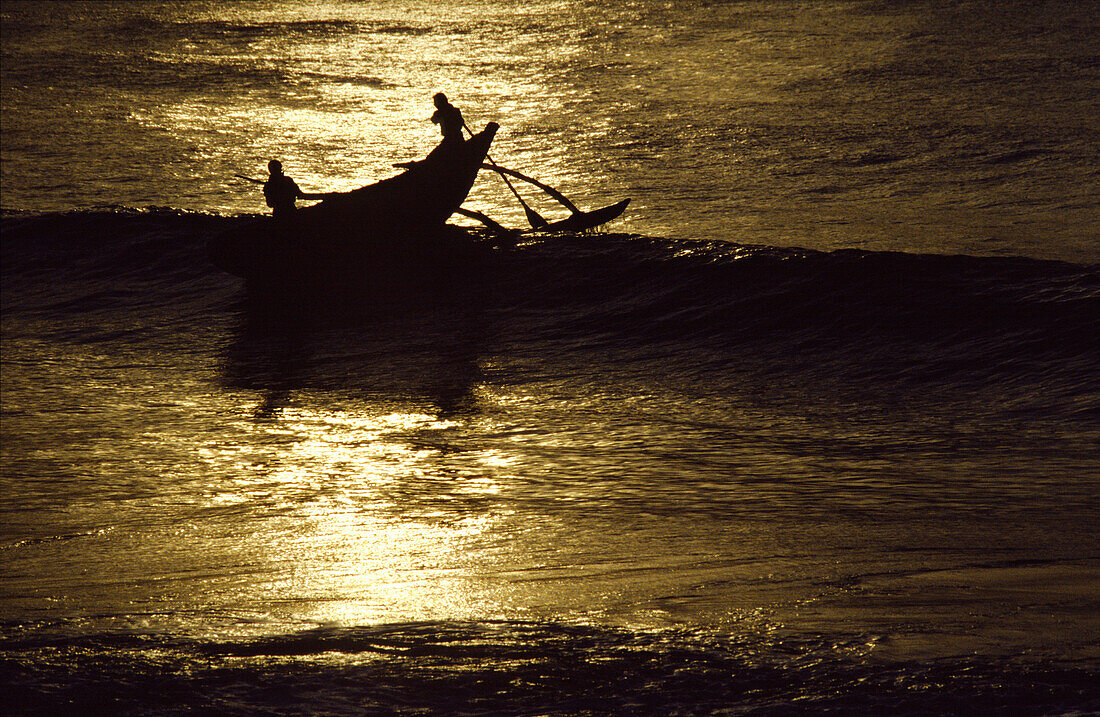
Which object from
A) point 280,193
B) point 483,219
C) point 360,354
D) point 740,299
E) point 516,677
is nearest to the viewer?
point 516,677

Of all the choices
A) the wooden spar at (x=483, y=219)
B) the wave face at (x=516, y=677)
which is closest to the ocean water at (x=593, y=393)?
the wave face at (x=516, y=677)

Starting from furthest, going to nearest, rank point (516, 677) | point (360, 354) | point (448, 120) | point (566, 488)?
point (448, 120) < point (360, 354) < point (566, 488) < point (516, 677)

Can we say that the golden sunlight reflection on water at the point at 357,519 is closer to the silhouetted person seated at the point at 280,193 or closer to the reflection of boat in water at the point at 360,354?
the reflection of boat in water at the point at 360,354

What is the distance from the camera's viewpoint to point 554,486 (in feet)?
21.2

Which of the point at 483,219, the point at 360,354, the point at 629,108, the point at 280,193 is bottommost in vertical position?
the point at 360,354

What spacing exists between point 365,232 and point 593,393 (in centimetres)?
421

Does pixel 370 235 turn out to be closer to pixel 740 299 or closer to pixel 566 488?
pixel 740 299

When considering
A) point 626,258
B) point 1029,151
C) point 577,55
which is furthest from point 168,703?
point 577,55

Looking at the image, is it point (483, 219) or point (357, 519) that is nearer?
point (357, 519)

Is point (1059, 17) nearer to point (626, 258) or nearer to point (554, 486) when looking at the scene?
point (626, 258)

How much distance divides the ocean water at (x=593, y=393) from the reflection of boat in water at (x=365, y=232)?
0.42 metres

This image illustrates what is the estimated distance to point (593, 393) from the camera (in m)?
9.06

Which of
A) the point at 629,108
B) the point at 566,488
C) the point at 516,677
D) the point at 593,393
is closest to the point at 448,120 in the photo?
the point at 593,393

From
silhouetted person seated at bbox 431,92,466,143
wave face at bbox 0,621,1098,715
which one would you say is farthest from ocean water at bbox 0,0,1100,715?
silhouetted person seated at bbox 431,92,466,143
